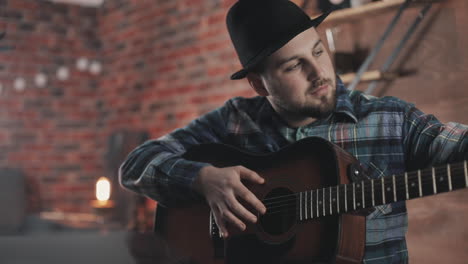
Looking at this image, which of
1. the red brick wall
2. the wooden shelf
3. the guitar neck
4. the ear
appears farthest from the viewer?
the red brick wall

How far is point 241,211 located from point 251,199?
0.04 meters

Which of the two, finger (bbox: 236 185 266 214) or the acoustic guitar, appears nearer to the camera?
the acoustic guitar

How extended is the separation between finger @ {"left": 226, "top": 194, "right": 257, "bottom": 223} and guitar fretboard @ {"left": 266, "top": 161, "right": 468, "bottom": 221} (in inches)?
2.0

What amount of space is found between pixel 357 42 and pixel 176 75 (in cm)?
160

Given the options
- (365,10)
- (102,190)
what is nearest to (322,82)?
(365,10)

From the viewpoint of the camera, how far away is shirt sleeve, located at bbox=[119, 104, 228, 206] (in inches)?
51.8

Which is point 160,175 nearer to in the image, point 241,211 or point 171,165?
point 171,165

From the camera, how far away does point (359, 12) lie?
2.10 meters

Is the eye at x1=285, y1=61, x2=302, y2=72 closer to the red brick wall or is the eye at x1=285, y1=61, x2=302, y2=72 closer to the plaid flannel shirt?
the plaid flannel shirt

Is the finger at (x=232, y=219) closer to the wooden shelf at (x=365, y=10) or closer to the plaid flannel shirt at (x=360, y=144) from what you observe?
the plaid flannel shirt at (x=360, y=144)

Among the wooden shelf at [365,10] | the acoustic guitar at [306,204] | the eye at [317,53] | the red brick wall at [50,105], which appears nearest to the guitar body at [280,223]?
the acoustic guitar at [306,204]

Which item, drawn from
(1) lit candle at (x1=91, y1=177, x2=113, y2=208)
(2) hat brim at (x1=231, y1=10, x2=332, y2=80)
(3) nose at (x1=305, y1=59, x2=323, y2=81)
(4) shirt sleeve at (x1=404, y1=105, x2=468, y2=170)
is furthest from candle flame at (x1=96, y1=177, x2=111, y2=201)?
(4) shirt sleeve at (x1=404, y1=105, x2=468, y2=170)

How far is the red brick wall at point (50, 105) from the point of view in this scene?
4.05 m

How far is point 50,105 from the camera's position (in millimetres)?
4195
